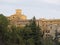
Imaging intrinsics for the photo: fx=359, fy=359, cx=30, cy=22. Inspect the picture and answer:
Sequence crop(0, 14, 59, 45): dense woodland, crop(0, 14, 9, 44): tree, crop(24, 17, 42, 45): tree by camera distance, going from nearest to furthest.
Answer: crop(0, 14, 59, 45): dense woodland < crop(0, 14, 9, 44): tree < crop(24, 17, 42, 45): tree

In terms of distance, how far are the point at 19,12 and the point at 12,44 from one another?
101ft

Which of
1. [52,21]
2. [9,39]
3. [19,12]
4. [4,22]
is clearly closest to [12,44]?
[9,39]

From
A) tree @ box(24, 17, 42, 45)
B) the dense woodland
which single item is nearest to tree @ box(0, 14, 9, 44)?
the dense woodland

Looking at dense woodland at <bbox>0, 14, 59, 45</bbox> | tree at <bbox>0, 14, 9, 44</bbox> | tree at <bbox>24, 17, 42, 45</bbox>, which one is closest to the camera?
dense woodland at <bbox>0, 14, 59, 45</bbox>

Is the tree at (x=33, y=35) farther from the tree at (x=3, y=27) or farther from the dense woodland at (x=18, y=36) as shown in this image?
the tree at (x=3, y=27)

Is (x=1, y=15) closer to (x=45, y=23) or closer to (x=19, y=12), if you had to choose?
(x=45, y=23)

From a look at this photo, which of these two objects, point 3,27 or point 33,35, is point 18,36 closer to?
point 3,27

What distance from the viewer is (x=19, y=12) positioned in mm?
52812

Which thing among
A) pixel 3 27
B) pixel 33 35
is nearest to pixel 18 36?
pixel 3 27

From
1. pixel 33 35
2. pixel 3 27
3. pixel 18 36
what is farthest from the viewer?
pixel 33 35

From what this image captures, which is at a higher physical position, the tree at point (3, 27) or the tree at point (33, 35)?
the tree at point (3, 27)

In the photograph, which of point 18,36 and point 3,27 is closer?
point 3,27

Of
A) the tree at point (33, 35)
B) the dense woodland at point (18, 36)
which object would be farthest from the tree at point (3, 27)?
the tree at point (33, 35)

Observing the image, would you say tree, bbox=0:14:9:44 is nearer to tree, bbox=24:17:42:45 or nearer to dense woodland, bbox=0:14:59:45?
dense woodland, bbox=0:14:59:45
